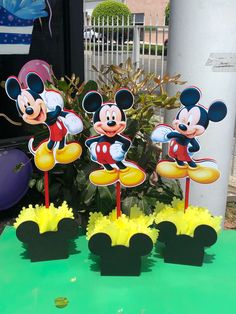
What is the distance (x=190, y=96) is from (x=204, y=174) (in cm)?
32

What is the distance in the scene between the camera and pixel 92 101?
159 centimetres

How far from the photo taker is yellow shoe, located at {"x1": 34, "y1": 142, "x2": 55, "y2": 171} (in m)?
1.70

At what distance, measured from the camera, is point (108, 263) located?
1648 millimetres

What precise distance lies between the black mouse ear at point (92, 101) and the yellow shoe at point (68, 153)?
186 mm

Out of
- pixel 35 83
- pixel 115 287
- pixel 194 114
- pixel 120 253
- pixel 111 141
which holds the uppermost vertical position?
pixel 35 83

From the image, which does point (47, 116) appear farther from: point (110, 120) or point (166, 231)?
point (166, 231)

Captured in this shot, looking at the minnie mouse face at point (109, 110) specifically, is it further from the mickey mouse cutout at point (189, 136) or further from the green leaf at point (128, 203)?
the green leaf at point (128, 203)

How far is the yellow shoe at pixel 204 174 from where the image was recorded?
1688 mm

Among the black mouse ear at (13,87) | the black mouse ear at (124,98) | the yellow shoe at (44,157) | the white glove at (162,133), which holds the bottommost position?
the yellow shoe at (44,157)

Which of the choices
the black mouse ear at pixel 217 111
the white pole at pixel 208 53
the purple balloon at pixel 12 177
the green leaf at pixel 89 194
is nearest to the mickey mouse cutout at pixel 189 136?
the black mouse ear at pixel 217 111

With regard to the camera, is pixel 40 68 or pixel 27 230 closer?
pixel 27 230

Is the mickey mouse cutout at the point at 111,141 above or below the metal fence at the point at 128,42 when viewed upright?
below

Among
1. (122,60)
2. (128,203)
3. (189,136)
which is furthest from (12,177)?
(122,60)

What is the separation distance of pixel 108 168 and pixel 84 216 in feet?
2.24
